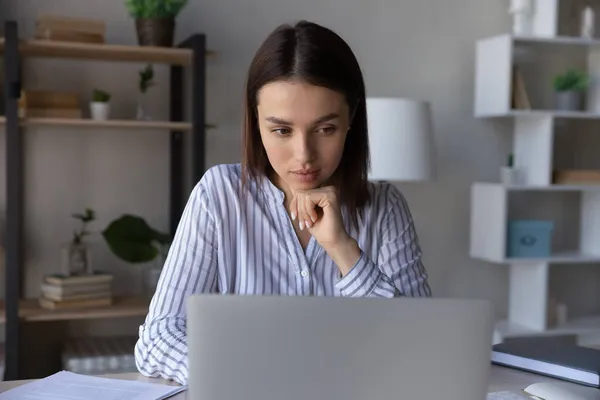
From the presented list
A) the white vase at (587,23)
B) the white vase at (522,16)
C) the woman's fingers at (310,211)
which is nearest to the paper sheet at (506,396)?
the woman's fingers at (310,211)

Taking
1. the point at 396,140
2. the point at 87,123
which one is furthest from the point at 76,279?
the point at 396,140

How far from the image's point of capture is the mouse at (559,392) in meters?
1.30

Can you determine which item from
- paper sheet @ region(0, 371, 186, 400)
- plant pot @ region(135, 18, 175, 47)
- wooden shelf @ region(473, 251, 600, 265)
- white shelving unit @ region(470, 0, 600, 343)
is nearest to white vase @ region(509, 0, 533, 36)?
white shelving unit @ region(470, 0, 600, 343)

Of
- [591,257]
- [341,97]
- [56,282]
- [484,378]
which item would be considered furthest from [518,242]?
[484,378]

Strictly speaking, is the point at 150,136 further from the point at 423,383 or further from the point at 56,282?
the point at 423,383

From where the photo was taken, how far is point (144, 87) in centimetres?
306

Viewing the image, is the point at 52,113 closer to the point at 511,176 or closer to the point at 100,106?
the point at 100,106

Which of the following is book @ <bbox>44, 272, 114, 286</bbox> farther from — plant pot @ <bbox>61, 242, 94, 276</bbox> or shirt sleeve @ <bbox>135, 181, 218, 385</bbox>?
shirt sleeve @ <bbox>135, 181, 218, 385</bbox>

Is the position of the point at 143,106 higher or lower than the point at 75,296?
higher

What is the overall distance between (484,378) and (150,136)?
2.55m

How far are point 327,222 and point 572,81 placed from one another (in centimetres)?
245

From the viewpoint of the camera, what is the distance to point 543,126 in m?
3.48

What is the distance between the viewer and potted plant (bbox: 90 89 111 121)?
2.90m

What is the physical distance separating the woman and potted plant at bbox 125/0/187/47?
1.36m
